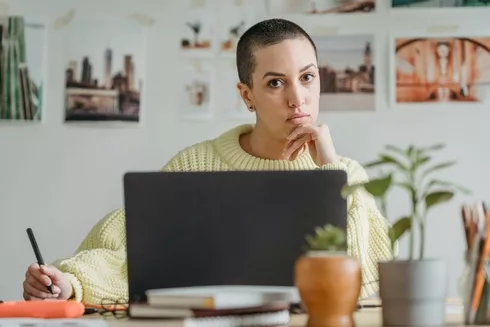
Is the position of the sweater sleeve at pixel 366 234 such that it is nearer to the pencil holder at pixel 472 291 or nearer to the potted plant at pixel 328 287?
the pencil holder at pixel 472 291

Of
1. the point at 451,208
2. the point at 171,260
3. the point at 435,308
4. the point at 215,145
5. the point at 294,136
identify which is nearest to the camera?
the point at 435,308

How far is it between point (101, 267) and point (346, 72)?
1234 mm

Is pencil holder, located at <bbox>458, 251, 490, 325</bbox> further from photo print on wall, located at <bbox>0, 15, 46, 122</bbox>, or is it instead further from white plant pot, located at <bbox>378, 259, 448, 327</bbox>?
photo print on wall, located at <bbox>0, 15, 46, 122</bbox>

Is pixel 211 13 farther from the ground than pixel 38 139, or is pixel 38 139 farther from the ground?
pixel 211 13

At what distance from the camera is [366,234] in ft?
4.91

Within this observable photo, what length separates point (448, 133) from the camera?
247cm

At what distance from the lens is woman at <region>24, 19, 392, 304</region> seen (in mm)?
1481

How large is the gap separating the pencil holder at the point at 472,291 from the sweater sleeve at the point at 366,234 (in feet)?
1.12

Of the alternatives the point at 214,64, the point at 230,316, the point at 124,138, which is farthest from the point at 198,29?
the point at 230,316

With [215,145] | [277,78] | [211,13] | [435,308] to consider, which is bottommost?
[435,308]

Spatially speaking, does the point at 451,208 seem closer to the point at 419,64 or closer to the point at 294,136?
the point at 419,64

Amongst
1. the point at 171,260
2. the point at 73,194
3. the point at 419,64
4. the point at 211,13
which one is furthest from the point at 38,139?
the point at 171,260

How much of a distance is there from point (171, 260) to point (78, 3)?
1770mm

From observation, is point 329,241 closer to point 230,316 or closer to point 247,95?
point 230,316
